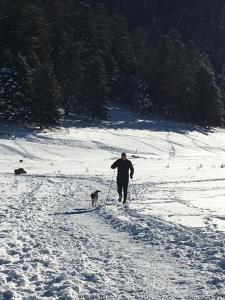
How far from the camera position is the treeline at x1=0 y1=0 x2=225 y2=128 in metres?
52.6

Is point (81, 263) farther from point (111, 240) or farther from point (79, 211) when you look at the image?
point (79, 211)

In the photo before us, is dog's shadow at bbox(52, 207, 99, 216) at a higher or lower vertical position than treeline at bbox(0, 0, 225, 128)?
lower

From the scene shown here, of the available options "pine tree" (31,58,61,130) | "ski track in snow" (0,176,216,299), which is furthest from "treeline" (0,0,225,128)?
"ski track in snow" (0,176,216,299)

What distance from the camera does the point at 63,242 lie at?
10.3 meters

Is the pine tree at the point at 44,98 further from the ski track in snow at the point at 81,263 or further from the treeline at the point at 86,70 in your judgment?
the ski track in snow at the point at 81,263

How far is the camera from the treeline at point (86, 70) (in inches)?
2071

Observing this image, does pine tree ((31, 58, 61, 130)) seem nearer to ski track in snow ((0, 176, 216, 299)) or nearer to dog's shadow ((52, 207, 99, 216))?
dog's shadow ((52, 207, 99, 216))

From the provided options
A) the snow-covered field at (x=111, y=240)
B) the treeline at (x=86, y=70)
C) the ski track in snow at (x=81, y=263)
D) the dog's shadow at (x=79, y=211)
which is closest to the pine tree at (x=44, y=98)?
the treeline at (x=86, y=70)

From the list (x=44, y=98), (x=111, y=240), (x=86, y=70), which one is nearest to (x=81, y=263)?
(x=111, y=240)

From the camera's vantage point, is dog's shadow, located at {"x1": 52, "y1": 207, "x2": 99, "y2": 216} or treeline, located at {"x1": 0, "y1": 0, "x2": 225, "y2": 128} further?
treeline, located at {"x1": 0, "y1": 0, "x2": 225, "y2": 128}

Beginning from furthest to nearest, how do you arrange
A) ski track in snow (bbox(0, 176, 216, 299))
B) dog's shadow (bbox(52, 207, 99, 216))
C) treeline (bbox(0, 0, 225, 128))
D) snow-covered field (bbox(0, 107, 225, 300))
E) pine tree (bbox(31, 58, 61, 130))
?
treeline (bbox(0, 0, 225, 128)), pine tree (bbox(31, 58, 61, 130)), dog's shadow (bbox(52, 207, 99, 216)), snow-covered field (bbox(0, 107, 225, 300)), ski track in snow (bbox(0, 176, 216, 299))

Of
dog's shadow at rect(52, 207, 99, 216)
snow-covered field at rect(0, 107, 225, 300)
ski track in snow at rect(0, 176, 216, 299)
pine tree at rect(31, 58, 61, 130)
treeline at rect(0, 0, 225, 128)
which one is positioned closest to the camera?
ski track in snow at rect(0, 176, 216, 299)

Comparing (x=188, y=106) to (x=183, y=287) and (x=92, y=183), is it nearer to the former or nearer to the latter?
(x=92, y=183)

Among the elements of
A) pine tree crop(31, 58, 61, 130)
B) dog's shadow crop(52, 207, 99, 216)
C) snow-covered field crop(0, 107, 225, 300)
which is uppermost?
pine tree crop(31, 58, 61, 130)
